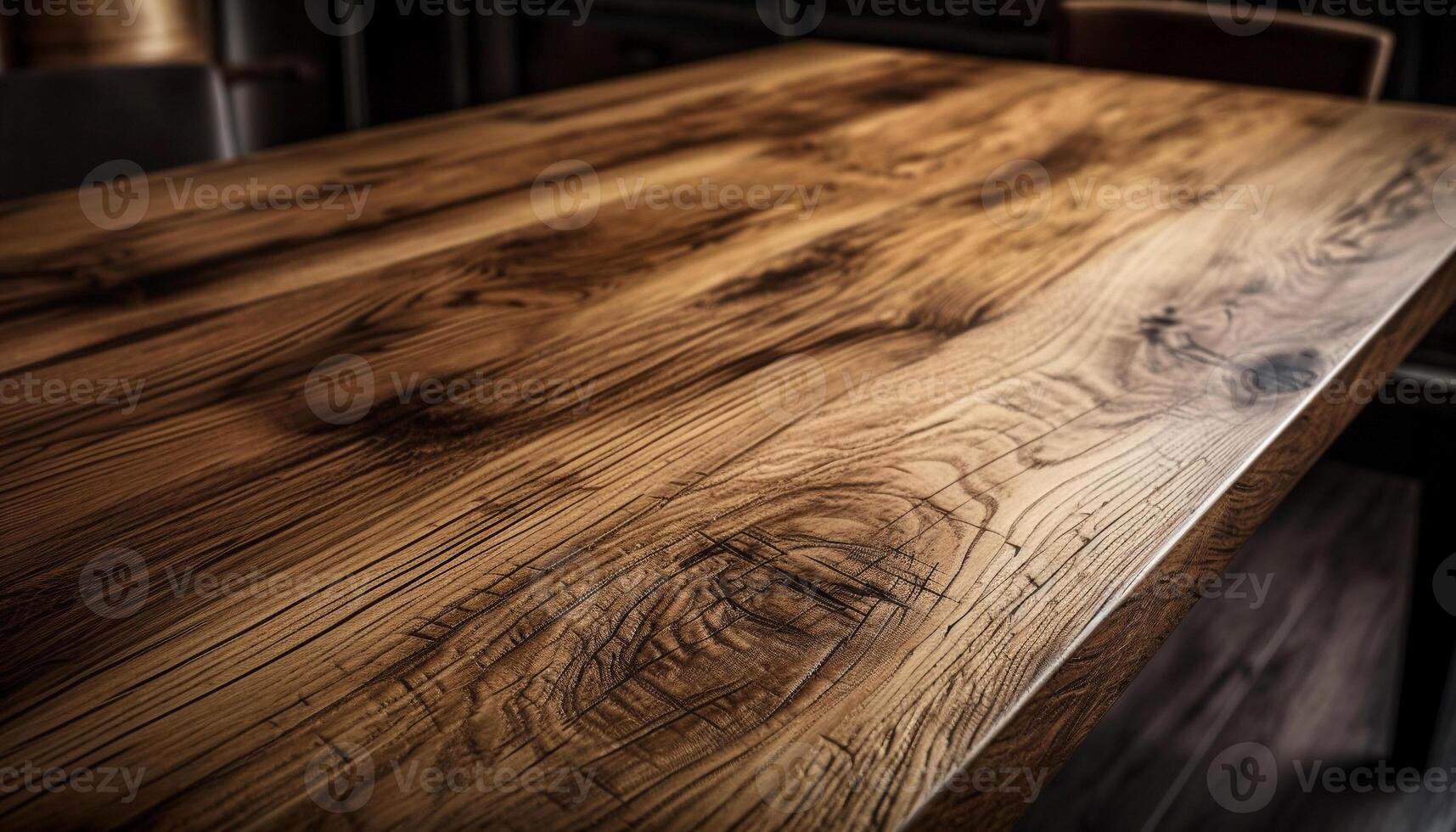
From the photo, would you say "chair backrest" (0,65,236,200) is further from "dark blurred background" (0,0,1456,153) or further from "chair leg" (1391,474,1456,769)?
"chair leg" (1391,474,1456,769)

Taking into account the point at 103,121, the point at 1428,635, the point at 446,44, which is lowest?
the point at 1428,635

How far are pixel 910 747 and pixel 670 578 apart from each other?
133mm

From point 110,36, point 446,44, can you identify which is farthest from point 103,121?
point 446,44

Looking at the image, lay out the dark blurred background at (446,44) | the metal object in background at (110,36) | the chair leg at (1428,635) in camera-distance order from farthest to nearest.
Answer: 1. the metal object in background at (110,36)
2. the dark blurred background at (446,44)
3. the chair leg at (1428,635)

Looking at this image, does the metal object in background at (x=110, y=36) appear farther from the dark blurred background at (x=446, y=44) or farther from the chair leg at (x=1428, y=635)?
the chair leg at (x=1428, y=635)

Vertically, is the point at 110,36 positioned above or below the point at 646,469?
below

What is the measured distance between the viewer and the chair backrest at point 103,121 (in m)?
1.23

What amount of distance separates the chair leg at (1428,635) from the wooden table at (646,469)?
0.41m

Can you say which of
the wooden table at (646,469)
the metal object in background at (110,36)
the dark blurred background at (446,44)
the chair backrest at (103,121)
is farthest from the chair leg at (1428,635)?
the metal object in background at (110,36)

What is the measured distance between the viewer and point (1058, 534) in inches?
21.7

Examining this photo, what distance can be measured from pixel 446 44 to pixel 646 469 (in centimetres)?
307

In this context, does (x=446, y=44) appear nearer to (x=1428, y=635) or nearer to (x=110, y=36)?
(x=110, y=36)

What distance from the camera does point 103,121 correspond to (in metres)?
1.28

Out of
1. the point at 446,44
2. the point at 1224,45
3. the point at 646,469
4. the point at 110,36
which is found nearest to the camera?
the point at 646,469
